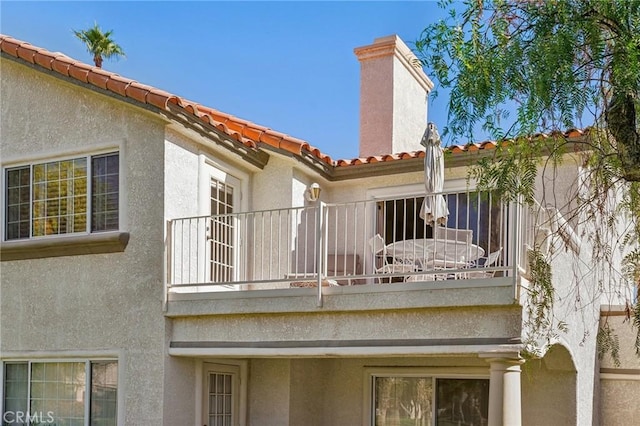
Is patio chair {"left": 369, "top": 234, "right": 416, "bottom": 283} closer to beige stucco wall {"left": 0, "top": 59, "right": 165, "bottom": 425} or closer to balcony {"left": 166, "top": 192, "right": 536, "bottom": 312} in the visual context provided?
balcony {"left": 166, "top": 192, "right": 536, "bottom": 312}

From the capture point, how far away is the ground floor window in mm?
12547

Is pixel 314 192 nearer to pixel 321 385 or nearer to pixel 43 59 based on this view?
pixel 321 385

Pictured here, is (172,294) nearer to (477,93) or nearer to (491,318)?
(491,318)

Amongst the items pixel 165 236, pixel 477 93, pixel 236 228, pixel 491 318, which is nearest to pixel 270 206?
pixel 236 228

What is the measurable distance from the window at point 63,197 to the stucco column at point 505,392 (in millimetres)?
6019

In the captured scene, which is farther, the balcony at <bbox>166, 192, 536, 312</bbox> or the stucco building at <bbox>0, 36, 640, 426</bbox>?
the stucco building at <bbox>0, 36, 640, 426</bbox>

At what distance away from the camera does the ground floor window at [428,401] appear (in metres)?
12.5

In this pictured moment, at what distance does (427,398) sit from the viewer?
507 inches

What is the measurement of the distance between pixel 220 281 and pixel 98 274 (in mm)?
1853

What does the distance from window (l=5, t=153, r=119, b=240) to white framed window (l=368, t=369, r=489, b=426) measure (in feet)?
17.2

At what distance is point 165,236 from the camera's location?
11094mm

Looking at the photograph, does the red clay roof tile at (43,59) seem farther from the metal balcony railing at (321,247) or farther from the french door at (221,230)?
the metal balcony railing at (321,247)

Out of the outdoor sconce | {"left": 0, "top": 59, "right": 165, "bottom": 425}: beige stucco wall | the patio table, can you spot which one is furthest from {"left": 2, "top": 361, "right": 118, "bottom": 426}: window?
the patio table

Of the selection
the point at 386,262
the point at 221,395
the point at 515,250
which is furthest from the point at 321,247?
the point at 221,395
